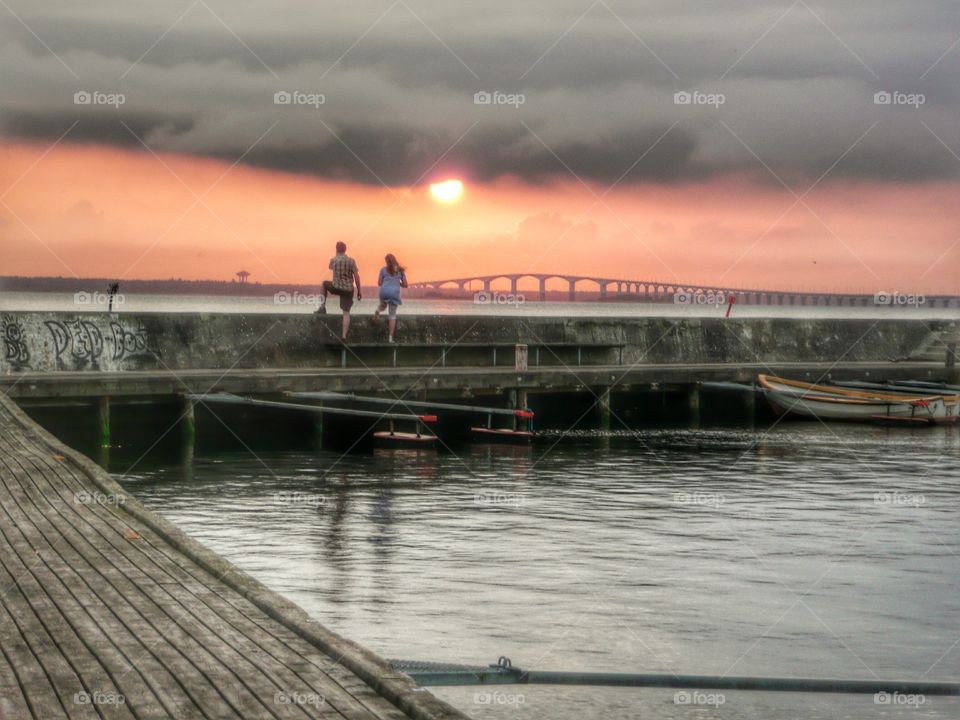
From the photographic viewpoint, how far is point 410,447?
26.7 meters

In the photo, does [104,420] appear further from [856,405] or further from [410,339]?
[856,405]

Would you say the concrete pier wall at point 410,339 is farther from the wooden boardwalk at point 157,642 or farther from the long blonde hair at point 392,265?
the wooden boardwalk at point 157,642

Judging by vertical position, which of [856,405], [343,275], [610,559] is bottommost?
[610,559]

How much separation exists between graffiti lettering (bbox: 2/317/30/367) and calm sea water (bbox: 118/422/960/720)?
4437 mm

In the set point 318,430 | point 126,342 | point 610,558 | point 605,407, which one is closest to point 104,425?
point 126,342

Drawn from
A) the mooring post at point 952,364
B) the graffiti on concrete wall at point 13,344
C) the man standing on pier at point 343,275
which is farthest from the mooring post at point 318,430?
the mooring post at point 952,364

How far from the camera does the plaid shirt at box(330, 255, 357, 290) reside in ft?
90.5

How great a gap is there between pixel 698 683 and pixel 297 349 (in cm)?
2030

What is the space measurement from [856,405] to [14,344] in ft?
69.3

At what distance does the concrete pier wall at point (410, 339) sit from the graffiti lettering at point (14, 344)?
0.07ft

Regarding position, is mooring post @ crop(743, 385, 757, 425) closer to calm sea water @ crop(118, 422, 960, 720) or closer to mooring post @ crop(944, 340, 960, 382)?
mooring post @ crop(944, 340, 960, 382)

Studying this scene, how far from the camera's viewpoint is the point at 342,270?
27.7 metres

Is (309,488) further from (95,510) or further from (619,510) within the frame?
(95,510)

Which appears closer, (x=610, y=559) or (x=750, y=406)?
(x=610, y=559)
